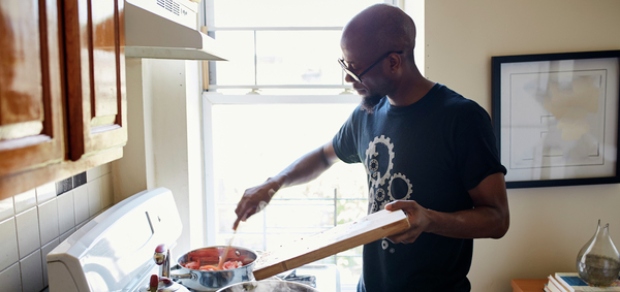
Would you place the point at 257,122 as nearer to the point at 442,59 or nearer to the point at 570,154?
the point at 442,59

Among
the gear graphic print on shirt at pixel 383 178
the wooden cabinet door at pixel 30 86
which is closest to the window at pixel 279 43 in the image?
the gear graphic print on shirt at pixel 383 178

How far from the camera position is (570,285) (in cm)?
170

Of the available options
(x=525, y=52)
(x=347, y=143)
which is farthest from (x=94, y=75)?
(x=525, y=52)

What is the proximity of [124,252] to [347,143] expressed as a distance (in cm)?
79

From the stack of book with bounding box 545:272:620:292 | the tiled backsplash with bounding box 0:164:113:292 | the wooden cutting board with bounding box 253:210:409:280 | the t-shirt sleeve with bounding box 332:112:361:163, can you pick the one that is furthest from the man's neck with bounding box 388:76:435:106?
the tiled backsplash with bounding box 0:164:113:292

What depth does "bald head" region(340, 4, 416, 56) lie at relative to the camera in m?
1.40

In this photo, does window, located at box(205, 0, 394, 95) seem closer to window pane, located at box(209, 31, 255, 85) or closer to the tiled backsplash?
window pane, located at box(209, 31, 255, 85)

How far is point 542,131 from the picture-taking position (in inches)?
75.4

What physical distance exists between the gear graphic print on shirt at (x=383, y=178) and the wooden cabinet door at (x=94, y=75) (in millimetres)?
721

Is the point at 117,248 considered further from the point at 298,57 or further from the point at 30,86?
the point at 298,57

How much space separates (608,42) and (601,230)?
2.42 ft

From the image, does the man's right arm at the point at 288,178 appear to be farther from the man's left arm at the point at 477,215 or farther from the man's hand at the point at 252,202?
the man's left arm at the point at 477,215

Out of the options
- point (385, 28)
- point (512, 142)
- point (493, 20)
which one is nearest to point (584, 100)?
point (512, 142)

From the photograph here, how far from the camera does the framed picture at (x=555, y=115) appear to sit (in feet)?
6.21
